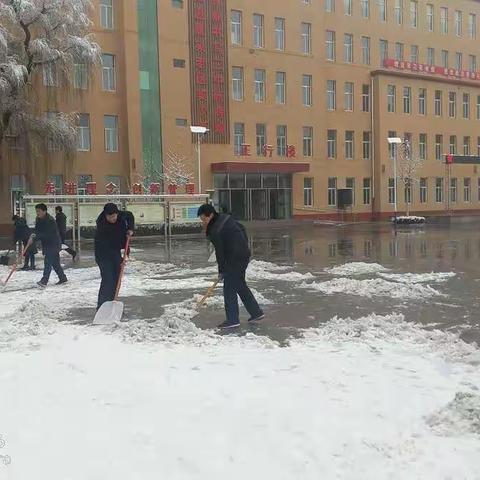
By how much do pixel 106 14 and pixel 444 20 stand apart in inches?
1139

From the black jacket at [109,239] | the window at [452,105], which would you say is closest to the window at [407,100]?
the window at [452,105]

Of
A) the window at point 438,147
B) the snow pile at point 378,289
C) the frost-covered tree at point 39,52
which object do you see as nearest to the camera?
the snow pile at point 378,289

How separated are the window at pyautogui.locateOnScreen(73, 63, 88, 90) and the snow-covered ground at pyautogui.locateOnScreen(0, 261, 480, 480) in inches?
1067

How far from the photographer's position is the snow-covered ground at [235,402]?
335 cm

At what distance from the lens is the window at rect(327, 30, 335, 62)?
44531mm

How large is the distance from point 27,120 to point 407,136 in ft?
98.1

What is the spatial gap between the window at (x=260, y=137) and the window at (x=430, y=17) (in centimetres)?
1843

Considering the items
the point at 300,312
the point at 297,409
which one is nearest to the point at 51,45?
the point at 300,312

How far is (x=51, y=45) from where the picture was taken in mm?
30391

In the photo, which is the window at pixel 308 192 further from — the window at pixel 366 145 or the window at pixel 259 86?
the window at pixel 259 86

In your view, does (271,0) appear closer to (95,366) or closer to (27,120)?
(27,120)

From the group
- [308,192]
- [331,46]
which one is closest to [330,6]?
[331,46]

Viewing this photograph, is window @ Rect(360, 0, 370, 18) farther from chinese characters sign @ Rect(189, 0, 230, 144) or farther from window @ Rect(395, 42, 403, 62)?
chinese characters sign @ Rect(189, 0, 230, 144)

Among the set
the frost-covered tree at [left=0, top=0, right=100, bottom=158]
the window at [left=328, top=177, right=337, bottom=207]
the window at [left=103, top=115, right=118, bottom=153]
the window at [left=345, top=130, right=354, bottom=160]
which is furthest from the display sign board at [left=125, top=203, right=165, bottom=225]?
the window at [left=345, top=130, right=354, bottom=160]
